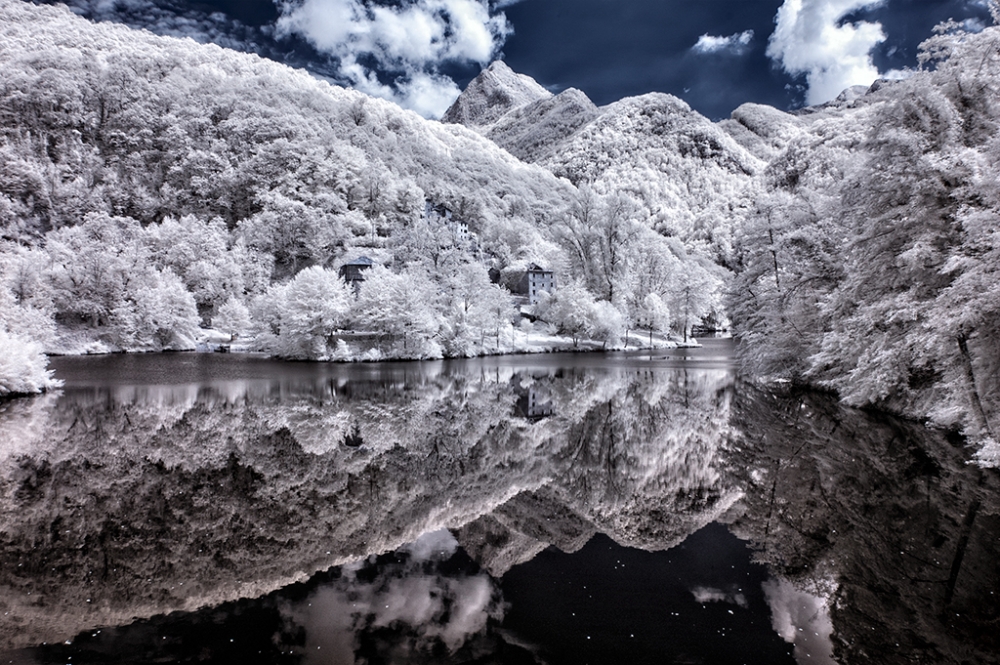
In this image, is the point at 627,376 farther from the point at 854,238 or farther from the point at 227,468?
the point at 227,468

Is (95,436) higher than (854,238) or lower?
lower

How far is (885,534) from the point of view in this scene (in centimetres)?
793

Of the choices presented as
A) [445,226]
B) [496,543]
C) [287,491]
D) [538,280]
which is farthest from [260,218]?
[496,543]

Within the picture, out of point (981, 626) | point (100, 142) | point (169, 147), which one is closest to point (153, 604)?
point (981, 626)

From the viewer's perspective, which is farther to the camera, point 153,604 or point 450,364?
point 450,364

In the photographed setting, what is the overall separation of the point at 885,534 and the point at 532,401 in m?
15.2

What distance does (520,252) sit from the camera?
10806 cm

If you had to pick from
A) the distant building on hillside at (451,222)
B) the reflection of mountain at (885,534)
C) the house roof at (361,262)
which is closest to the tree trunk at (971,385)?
the reflection of mountain at (885,534)

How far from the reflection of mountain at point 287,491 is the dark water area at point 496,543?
0.06 m

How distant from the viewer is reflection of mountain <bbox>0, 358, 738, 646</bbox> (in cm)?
684

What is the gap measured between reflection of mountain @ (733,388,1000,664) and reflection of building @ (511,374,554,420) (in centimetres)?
756

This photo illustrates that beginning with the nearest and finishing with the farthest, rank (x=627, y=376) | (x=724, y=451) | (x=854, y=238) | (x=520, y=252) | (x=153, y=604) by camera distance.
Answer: (x=153, y=604)
(x=724, y=451)
(x=854, y=238)
(x=627, y=376)
(x=520, y=252)

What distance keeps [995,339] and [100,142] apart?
149595 millimetres

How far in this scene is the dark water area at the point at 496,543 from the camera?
17.7ft
